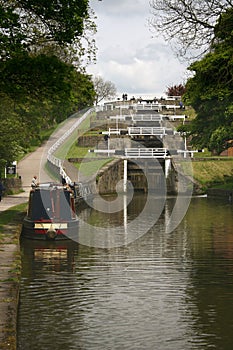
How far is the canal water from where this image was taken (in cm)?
1666

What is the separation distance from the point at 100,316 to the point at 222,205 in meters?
33.5

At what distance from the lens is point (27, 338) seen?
16.6 metres

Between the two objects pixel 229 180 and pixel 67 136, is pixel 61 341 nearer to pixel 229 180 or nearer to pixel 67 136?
pixel 229 180

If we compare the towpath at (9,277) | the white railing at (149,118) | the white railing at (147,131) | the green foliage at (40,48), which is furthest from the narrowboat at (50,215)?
the white railing at (149,118)

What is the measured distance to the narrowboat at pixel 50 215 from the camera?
33.2 m

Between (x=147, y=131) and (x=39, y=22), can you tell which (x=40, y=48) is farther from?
(x=147, y=131)

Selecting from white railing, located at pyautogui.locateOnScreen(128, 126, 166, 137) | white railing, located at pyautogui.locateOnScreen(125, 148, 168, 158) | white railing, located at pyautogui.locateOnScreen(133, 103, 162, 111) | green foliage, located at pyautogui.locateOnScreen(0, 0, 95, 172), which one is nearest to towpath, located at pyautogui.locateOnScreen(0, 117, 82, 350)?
green foliage, located at pyautogui.locateOnScreen(0, 0, 95, 172)

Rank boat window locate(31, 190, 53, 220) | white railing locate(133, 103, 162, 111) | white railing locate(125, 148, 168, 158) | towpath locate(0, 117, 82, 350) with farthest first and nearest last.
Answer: white railing locate(133, 103, 162, 111) < white railing locate(125, 148, 168, 158) < boat window locate(31, 190, 53, 220) < towpath locate(0, 117, 82, 350)

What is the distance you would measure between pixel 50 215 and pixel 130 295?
44.0ft

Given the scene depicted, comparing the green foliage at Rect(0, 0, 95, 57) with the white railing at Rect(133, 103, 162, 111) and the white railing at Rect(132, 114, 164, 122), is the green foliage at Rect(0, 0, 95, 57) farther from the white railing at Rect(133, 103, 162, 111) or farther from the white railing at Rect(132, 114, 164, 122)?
the white railing at Rect(133, 103, 162, 111)

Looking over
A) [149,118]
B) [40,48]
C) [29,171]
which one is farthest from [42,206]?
[149,118]

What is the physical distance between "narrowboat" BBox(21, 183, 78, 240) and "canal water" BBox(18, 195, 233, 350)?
3.04ft

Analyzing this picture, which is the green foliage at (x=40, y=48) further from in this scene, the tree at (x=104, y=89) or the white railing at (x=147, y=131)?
the tree at (x=104, y=89)

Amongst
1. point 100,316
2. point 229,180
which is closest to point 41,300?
point 100,316
